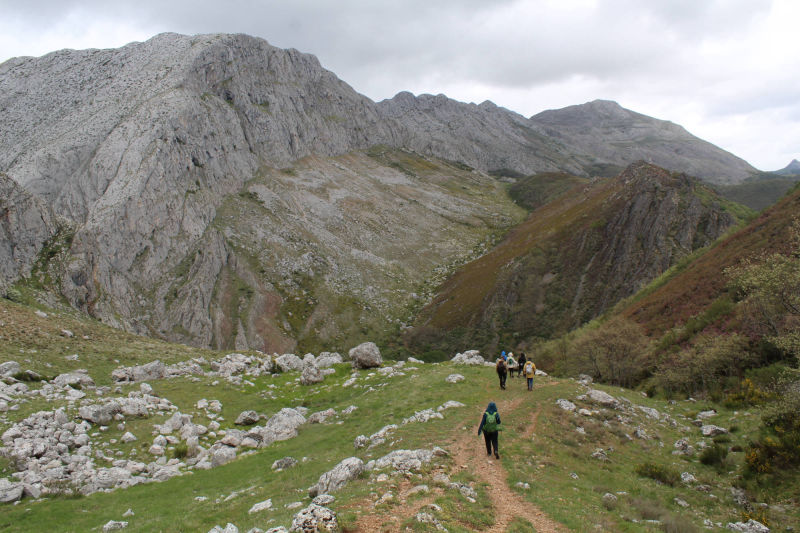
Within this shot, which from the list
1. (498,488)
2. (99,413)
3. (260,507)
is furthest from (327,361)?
(498,488)

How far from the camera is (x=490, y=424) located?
17.6m

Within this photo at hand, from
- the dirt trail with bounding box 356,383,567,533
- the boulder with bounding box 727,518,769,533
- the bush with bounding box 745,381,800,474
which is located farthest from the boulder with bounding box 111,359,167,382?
the bush with bounding box 745,381,800,474

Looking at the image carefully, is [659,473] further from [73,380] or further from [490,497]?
[73,380]

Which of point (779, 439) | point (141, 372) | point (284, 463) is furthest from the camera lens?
point (141, 372)

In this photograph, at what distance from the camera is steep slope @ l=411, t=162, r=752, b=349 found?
7150 centimetres

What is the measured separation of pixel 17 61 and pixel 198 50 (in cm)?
4736

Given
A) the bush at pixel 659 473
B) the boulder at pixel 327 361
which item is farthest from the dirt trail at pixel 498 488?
the boulder at pixel 327 361

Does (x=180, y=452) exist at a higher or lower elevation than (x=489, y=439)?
lower

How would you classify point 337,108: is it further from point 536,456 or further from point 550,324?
point 536,456

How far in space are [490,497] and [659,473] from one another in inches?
327

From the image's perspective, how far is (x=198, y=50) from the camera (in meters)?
119

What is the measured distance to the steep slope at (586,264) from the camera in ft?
235

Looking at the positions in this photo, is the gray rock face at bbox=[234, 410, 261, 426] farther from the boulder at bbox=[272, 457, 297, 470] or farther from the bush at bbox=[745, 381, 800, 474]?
the bush at bbox=[745, 381, 800, 474]

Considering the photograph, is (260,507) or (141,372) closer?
(260,507)
